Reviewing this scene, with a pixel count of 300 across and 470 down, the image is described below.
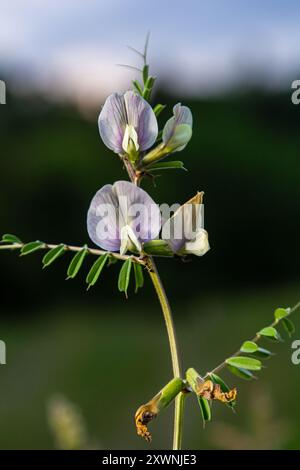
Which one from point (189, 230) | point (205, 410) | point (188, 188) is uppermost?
point (188, 188)

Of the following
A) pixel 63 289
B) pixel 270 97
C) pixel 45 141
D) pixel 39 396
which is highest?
pixel 270 97

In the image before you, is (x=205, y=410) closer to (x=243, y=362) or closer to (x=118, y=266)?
(x=243, y=362)

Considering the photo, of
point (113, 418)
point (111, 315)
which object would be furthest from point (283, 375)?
point (111, 315)

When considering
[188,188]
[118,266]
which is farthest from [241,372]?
[118,266]

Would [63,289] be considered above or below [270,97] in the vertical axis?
below

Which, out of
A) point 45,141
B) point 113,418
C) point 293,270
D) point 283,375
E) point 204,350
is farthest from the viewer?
point 293,270
